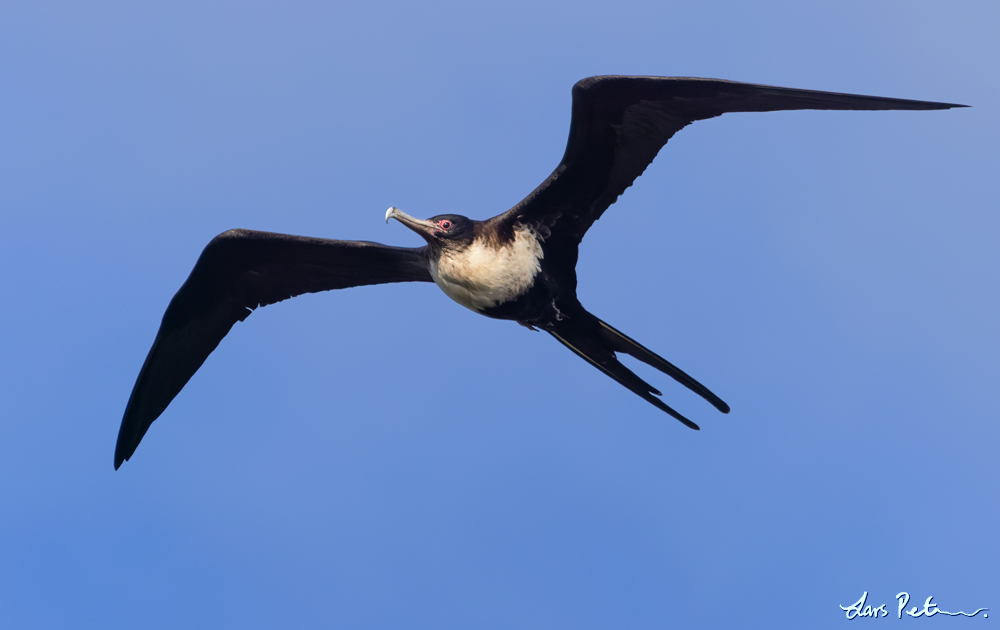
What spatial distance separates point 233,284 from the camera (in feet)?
→ 25.9

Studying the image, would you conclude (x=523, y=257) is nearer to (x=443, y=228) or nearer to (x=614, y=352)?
(x=443, y=228)

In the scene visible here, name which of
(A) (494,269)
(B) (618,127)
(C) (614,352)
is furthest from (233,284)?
(B) (618,127)

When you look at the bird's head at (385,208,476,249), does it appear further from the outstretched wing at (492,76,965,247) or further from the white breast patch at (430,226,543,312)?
the outstretched wing at (492,76,965,247)

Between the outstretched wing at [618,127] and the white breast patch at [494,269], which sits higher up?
the outstretched wing at [618,127]

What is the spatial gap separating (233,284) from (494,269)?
2.23 m

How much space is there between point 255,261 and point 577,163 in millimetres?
2604

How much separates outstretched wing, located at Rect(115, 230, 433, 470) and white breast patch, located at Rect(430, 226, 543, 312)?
620 millimetres

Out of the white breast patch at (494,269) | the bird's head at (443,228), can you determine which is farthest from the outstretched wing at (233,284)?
the white breast patch at (494,269)

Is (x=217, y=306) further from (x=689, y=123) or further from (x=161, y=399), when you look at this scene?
(x=689, y=123)

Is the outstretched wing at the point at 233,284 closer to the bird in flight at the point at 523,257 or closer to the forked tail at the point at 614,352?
the bird in flight at the point at 523,257

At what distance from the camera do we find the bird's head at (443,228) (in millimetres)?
6961

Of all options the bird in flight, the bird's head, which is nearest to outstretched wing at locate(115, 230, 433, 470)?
the bird in flight

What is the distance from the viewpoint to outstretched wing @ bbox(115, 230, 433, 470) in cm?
758

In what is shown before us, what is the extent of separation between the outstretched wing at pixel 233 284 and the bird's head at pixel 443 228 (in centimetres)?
47
